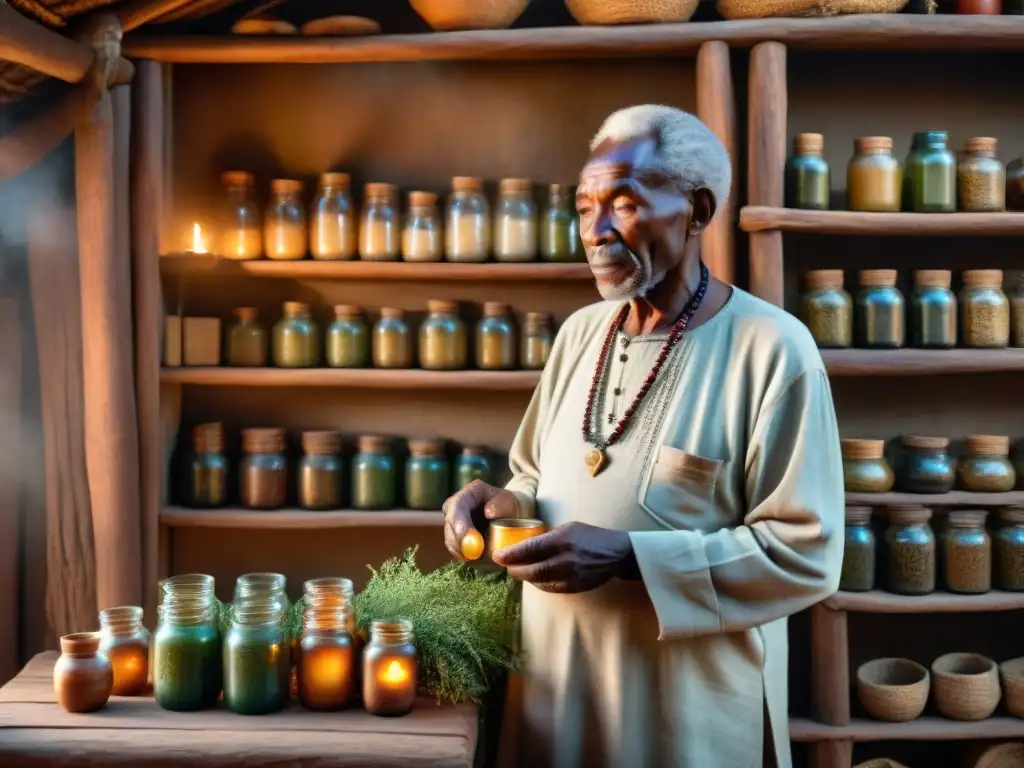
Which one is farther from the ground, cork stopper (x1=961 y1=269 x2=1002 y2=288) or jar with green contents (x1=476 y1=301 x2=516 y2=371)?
cork stopper (x1=961 y1=269 x2=1002 y2=288)

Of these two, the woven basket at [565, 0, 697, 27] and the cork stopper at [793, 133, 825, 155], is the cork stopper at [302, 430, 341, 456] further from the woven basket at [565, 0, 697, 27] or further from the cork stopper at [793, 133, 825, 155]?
the cork stopper at [793, 133, 825, 155]

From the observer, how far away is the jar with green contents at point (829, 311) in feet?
8.98

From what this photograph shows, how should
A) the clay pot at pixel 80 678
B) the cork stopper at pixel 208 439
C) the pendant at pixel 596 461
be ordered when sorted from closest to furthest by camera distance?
the clay pot at pixel 80 678 < the pendant at pixel 596 461 < the cork stopper at pixel 208 439

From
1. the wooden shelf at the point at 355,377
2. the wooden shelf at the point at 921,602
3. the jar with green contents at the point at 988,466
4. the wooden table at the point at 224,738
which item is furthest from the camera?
the wooden shelf at the point at 355,377

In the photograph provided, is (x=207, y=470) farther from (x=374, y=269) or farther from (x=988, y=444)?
(x=988, y=444)

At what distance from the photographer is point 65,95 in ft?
8.87

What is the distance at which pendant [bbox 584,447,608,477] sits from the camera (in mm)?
1834

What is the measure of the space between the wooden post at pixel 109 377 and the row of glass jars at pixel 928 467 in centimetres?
190

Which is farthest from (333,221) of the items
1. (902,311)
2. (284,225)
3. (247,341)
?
(902,311)

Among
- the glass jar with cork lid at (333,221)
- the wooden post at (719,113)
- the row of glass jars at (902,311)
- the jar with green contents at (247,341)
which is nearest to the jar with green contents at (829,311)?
the row of glass jars at (902,311)

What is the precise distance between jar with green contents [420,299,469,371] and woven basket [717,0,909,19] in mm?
1093

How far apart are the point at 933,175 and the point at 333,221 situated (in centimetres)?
158

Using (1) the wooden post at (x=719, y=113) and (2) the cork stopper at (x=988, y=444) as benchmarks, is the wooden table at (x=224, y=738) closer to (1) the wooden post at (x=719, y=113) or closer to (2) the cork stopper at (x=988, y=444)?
(1) the wooden post at (x=719, y=113)

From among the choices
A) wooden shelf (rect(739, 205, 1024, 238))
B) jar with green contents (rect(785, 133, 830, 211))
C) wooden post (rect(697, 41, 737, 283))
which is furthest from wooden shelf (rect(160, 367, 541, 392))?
jar with green contents (rect(785, 133, 830, 211))
